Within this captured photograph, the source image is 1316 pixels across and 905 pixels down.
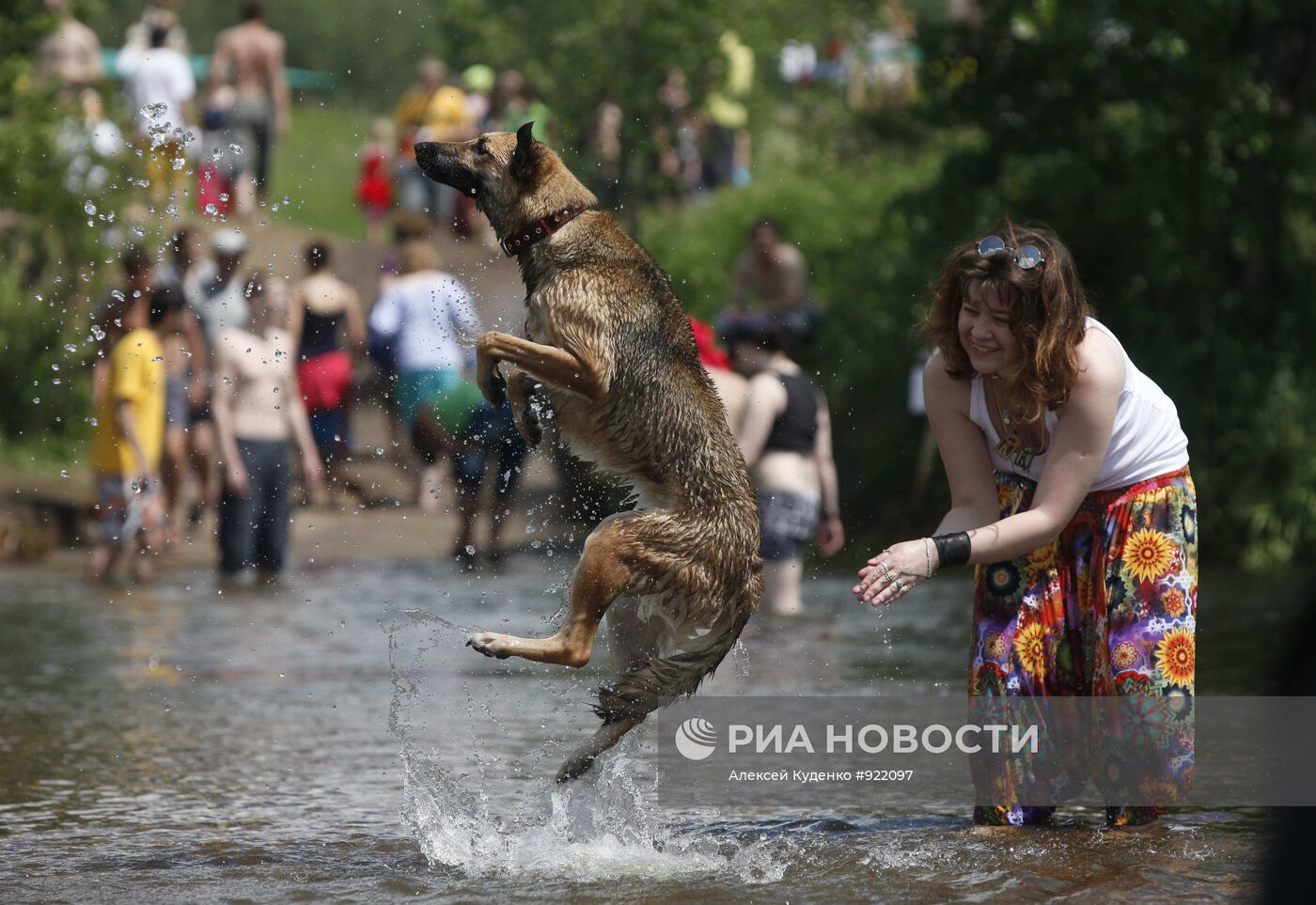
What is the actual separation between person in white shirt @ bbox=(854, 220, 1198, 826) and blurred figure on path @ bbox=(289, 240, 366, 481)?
8538 mm

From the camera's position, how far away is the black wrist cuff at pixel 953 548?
4962 mm

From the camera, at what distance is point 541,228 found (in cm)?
569

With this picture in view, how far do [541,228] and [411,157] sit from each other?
13.0 meters

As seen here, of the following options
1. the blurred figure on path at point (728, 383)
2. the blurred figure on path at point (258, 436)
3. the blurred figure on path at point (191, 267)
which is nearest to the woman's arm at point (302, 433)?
the blurred figure on path at point (258, 436)

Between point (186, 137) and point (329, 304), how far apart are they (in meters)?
6.75

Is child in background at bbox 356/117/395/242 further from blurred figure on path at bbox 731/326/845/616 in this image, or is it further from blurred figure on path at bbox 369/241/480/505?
blurred figure on path at bbox 731/326/845/616

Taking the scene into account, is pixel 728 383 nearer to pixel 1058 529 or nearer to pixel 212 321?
pixel 1058 529

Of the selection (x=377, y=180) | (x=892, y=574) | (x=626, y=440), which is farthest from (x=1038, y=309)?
(x=377, y=180)

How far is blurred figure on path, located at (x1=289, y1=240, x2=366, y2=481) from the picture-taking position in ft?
43.7

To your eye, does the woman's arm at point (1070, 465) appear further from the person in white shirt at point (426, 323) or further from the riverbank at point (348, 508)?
the person in white shirt at point (426, 323)

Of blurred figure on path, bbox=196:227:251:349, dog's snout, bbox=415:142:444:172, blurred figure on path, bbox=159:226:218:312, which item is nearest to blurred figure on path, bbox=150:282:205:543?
blurred figure on path, bbox=196:227:251:349

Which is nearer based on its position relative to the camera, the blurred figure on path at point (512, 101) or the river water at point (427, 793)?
the river water at point (427, 793)

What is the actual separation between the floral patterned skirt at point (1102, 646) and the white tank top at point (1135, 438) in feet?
0.13

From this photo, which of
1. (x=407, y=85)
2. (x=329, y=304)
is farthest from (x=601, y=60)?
(x=407, y=85)
